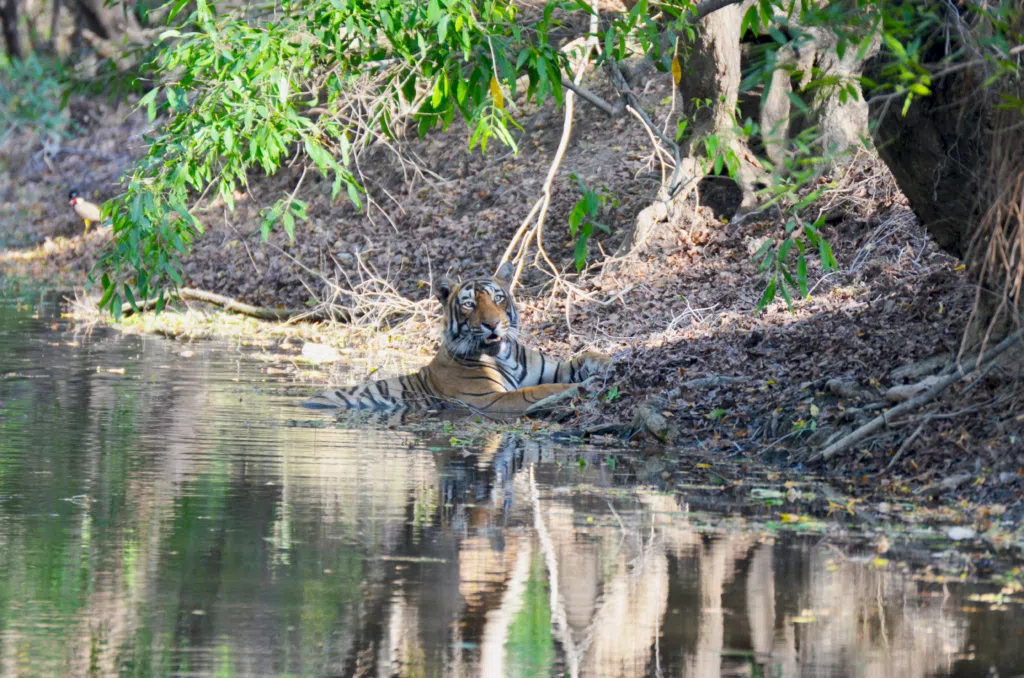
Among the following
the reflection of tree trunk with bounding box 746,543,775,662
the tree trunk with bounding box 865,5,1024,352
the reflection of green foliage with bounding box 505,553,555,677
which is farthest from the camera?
the tree trunk with bounding box 865,5,1024,352

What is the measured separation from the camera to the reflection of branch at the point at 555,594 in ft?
16.1

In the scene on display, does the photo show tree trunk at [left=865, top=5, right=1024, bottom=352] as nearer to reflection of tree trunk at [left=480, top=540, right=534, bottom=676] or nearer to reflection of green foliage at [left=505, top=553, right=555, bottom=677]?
reflection of tree trunk at [left=480, top=540, right=534, bottom=676]

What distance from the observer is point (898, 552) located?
6480 millimetres

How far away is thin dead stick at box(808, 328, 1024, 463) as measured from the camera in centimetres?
844

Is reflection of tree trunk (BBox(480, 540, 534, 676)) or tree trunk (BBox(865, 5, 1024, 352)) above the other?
→ tree trunk (BBox(865, 5, 1024, 352))

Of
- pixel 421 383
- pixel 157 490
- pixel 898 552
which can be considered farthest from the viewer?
pixel 421 383

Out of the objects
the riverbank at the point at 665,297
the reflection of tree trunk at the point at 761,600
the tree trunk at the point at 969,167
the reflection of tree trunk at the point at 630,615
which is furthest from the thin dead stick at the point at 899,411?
the reflection of tree trunk at the point at 630,615

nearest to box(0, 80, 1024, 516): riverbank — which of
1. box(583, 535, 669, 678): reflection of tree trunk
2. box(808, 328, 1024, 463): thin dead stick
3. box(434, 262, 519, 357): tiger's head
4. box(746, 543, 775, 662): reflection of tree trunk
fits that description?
box(808, 328, 1024, 463): thin dead stick

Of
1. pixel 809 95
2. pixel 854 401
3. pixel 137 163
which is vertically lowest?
pixel 854 401

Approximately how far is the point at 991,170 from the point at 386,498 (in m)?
3.44

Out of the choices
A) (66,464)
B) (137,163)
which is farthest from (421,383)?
(66,464)

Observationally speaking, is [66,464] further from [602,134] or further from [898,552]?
[602,134]

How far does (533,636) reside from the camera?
515 cm

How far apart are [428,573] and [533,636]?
99 cm
